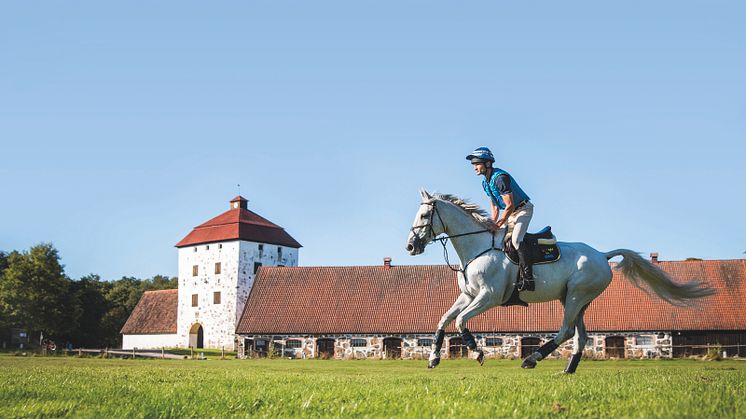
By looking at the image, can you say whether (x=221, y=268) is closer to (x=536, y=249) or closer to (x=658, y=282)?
(x=658, y=282)

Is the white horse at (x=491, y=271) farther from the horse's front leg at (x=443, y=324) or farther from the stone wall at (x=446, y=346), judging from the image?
the stone wall at (x=446, y=346)

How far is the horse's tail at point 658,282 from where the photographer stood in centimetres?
1214

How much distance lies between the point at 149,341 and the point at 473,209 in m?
60.5

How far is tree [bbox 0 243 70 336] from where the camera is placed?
5891cm

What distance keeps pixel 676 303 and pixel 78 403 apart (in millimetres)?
9342

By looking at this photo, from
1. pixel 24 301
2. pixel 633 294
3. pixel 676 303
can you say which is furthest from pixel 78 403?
pixel 24 301

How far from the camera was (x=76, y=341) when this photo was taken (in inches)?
2525


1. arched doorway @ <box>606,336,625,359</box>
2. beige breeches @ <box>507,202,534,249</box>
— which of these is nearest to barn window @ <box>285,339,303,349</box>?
arched doorway @ <box>606,336,625,359</box>

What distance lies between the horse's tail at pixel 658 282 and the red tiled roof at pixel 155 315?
5872cm

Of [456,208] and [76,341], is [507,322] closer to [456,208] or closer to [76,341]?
[456,208]

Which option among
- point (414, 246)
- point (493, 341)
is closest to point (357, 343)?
point (493, 341)

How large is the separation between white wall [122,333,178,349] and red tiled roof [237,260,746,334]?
21450 millimetres

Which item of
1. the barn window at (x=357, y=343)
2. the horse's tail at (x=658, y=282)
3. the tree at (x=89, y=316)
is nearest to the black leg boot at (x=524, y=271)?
the horse's tail at (x=658, y=282)

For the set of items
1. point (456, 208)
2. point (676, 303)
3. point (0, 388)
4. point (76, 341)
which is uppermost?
point (456, 208)
